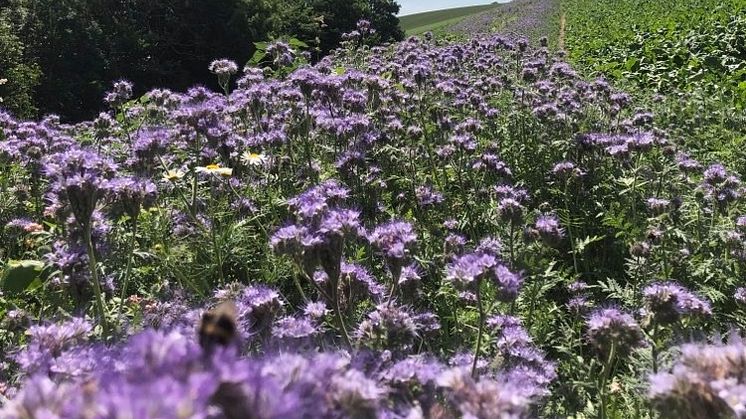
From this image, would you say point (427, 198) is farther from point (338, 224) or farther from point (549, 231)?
point (338, 224)

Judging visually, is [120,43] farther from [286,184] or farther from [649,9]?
[649,9]

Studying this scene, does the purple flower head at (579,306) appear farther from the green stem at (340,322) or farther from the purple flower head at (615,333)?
the green stem at (340,322)

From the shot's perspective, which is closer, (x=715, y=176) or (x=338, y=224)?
(x=338, y=224)

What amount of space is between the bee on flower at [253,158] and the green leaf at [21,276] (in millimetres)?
2192

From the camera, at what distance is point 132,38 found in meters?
24.1

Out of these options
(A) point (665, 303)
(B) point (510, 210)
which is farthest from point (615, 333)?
(B) point (510, 210)

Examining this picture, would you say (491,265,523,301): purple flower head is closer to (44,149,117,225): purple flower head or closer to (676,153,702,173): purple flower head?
(44,149,117,225): purple flower head

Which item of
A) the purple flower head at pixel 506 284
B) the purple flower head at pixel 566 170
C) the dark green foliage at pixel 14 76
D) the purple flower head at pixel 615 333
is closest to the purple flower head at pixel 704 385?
the purple flower head at pixel 615 333

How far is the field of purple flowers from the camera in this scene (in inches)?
64.2

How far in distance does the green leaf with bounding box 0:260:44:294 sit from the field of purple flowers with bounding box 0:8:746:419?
0.06ft

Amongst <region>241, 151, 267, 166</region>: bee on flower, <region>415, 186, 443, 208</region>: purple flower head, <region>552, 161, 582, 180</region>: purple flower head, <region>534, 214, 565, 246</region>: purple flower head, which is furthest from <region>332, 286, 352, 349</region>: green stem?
<region>552, 161, 582, 180</region>: purple flower head

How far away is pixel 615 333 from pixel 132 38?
2472 centimetres

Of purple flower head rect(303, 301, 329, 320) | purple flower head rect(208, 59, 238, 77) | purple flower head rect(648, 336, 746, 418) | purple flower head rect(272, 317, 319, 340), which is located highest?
purple flower head rect(208, 59, 238, 77)

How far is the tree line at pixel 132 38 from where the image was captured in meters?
22.4
